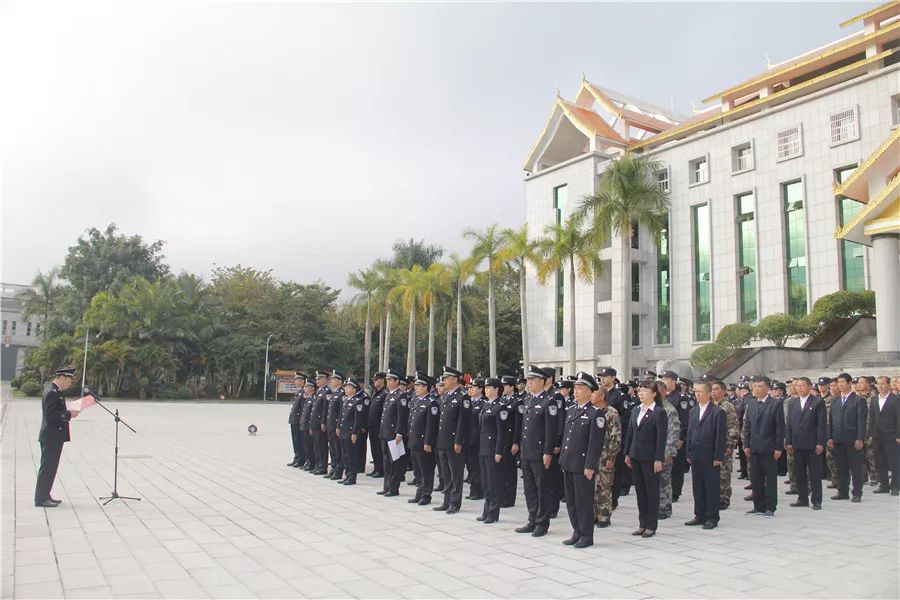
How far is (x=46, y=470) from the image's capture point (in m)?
8.48

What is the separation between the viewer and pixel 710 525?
7.95 m

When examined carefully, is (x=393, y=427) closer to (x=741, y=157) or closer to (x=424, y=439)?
(x=424, y=439)

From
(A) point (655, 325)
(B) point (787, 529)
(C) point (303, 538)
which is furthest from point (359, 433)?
(A) point (655, 325)

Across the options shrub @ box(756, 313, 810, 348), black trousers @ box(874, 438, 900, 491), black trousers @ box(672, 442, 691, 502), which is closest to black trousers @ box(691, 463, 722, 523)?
black trousers @ box(672, 442, 691, 502)

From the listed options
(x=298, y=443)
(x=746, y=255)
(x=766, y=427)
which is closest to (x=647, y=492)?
(x=766, y=427)

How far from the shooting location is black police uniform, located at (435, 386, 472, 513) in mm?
8867

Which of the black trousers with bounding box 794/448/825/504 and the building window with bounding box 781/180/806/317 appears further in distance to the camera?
the building window with bounding box 781/180/806/317

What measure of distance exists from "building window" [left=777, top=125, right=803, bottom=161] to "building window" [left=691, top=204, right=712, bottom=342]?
4.43m

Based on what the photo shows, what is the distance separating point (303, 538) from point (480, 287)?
124 feet

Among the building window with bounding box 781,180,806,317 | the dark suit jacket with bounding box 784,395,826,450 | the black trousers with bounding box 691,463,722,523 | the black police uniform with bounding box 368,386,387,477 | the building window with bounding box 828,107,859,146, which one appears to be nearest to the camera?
the black trousers with bounding box 691,463,722,523

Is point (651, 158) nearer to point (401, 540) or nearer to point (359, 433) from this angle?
point (359, 433)

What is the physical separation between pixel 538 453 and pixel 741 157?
3105 centimetres

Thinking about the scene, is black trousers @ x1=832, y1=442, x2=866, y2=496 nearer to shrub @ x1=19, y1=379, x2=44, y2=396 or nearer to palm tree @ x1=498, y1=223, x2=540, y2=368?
palm tree @ x1=498, y1=223, x2=540, y2=368

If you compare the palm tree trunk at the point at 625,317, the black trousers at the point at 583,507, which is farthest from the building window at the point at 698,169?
the black trousers at the point at 583,507
